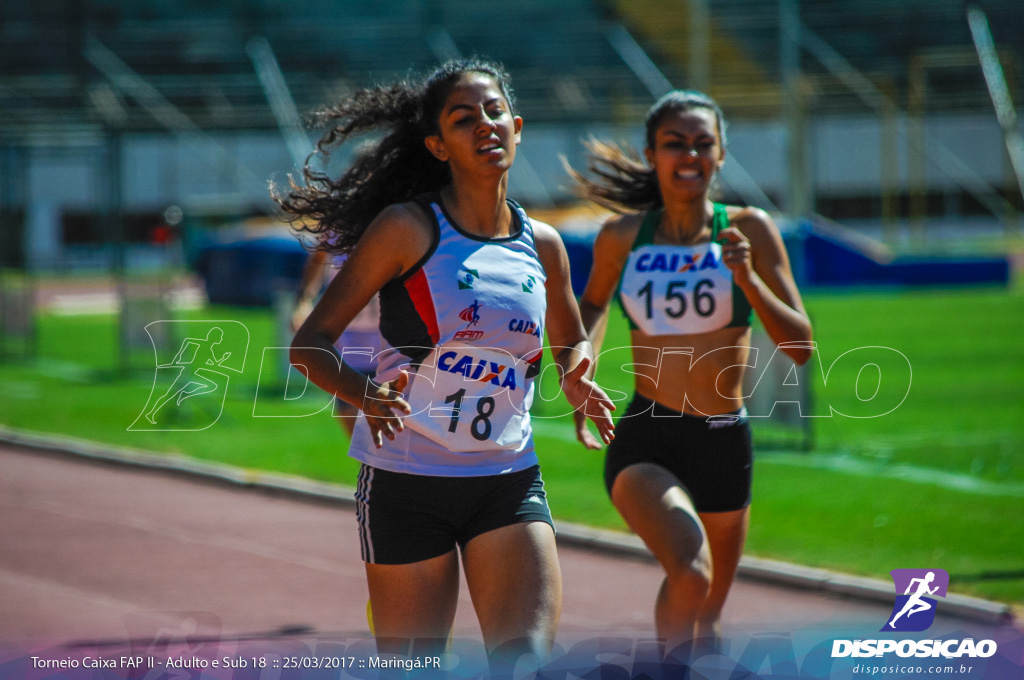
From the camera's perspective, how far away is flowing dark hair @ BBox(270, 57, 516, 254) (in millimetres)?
3746

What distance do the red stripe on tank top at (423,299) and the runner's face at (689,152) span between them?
1.61 meters

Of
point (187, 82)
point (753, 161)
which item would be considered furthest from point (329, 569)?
point (753, 161)

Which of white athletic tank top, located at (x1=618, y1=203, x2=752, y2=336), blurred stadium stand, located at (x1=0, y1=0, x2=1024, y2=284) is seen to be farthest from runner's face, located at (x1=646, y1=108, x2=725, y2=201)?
blurred stadium stand, located at (x1=0, y1=0, x2=1024, y2=284)

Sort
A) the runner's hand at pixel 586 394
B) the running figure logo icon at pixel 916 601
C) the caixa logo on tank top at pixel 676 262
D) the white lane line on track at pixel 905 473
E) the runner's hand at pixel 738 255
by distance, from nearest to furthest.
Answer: the runner's hand at pixel 586 394 → the runner's hand at pixel 738 255 → the caixa logo on tank top at pixel 676 262 → the running figure logo icon at pixel 916 601 → the white lane line on track at pixel 905 473

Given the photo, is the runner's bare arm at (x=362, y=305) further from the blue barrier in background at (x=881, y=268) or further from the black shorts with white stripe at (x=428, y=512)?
the blue barrier in background at (x=881, y=268)

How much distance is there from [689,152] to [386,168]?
4.51 feet

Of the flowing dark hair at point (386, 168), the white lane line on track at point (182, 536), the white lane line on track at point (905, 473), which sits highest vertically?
the flowing dark hair at point (386, 168)

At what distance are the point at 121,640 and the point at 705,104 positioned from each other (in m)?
3.48

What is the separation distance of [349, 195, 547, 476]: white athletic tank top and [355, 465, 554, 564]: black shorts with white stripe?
4cm

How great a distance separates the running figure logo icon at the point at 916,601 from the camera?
5180 mm

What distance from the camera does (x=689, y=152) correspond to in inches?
185

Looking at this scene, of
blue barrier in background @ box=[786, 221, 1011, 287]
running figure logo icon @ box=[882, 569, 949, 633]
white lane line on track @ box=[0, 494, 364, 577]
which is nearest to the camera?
running figure logo icon @ box=[882, 569, 949, 633]

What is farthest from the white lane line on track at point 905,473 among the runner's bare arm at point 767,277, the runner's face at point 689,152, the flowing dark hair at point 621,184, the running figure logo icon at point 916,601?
the runner's face at point 689,152

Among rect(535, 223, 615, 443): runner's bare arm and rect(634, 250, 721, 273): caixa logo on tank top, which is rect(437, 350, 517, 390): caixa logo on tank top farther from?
rect(634, 250, 721, 273): caixa logo on tank top
